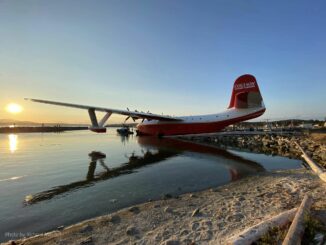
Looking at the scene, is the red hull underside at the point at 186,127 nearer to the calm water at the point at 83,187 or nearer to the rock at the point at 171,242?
the calm water at the point at 83,187

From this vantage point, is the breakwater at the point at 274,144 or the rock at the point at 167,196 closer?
the rock at the point at 167,196

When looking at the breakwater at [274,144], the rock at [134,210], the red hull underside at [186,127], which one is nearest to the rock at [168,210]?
the rock at [134,210]

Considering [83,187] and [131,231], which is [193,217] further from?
[83,187]

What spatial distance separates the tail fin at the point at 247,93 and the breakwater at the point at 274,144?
5.34m

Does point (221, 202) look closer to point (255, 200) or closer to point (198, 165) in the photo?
point (255, 200)

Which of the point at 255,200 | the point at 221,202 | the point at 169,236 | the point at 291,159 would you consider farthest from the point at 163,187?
the point at 291,159

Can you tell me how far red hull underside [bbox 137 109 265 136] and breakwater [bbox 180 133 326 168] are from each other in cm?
148

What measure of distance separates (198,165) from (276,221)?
10925 millimetres

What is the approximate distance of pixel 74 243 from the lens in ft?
18.2

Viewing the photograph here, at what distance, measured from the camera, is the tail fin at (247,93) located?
30.5 m

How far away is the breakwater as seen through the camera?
19.7 metres

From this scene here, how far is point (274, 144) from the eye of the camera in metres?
28.1

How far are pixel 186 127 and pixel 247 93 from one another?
13.3 metres

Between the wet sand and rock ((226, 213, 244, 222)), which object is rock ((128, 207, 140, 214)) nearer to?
the wet sand
